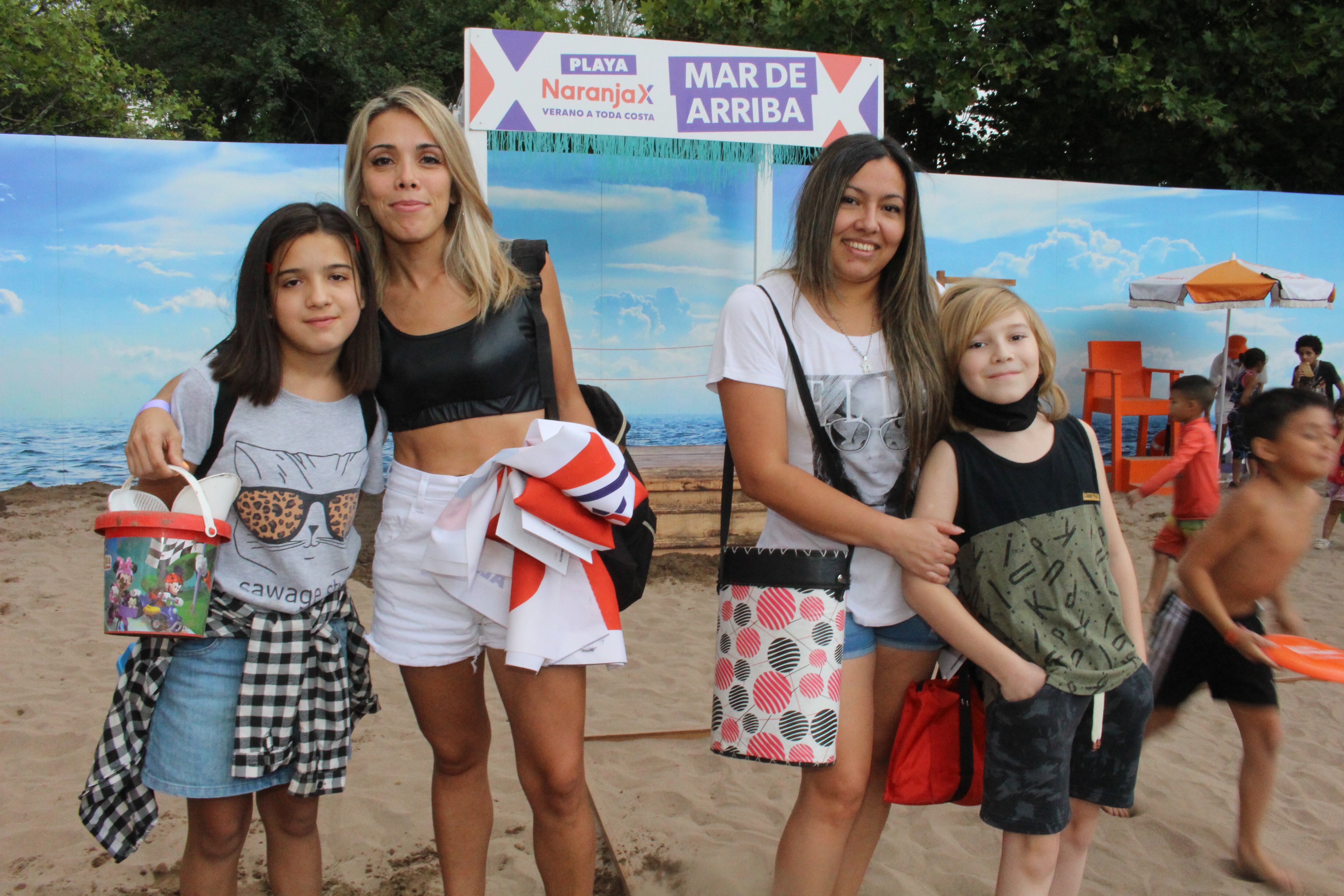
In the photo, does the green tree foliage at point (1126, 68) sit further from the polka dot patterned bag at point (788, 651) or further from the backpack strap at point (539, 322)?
the polka dot patterned bag at point (788, 651)

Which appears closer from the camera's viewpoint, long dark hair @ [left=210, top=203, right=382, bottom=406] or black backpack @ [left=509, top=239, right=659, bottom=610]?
long dark hair @ [left=210, top=203, right=382, bottom=406]

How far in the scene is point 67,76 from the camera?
9859mm

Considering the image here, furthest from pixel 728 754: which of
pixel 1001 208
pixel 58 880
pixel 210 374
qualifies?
pixel 1001 208

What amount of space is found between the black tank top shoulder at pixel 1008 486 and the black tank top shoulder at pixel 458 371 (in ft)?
2.89

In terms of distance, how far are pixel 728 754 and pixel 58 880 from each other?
2.00 meters

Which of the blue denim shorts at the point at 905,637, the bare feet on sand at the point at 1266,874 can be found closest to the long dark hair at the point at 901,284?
the blue denim shorts at the point at 905,637

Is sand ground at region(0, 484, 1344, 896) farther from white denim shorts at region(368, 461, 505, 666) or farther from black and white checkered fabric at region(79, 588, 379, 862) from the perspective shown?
white denim shorts at region(368, 461, 505, 666)

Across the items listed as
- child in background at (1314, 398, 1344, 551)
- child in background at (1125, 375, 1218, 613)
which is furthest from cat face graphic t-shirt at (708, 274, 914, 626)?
child in background at (1314, 398, 1344, 551)

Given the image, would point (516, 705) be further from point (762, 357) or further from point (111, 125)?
point (111, 125)

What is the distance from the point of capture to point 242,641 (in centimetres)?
179

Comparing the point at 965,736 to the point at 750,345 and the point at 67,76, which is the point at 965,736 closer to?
the point at 750,345

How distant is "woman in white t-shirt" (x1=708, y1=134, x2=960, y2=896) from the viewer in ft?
5.90

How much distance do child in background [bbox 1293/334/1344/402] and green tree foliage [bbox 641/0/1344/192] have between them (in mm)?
3880

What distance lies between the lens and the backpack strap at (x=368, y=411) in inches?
75.2
